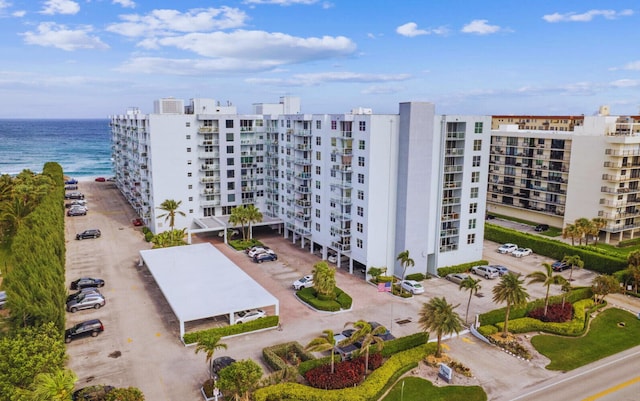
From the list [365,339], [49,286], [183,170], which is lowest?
[365,339]

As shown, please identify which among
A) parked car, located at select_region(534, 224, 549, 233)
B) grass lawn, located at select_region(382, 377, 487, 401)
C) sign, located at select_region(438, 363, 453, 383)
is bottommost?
grass lawn, located at select_region(382, 377, 487, 401)

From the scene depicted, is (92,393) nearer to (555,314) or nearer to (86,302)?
(86,302)

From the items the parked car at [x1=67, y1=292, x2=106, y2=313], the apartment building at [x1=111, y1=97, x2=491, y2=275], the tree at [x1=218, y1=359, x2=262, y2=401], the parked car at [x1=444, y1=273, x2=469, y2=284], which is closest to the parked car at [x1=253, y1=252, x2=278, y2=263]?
the apartment building at [x1=111, y1=97, x2=491, y2=275]

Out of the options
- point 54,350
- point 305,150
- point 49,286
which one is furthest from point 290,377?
point 305,150

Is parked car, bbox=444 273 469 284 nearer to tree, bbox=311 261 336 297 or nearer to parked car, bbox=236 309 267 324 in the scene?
tree, bbox=311 261 336 297

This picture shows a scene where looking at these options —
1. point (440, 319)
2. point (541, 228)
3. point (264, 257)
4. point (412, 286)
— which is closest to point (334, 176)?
point (264, 257)

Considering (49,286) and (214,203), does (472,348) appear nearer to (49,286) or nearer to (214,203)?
(49,286)

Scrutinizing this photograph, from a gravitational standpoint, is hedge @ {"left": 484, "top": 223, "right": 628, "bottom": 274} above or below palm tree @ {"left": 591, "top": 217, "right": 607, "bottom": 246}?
below

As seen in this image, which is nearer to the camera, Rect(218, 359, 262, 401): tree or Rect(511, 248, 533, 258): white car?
Rect(218, 359, 262, 401): tree
